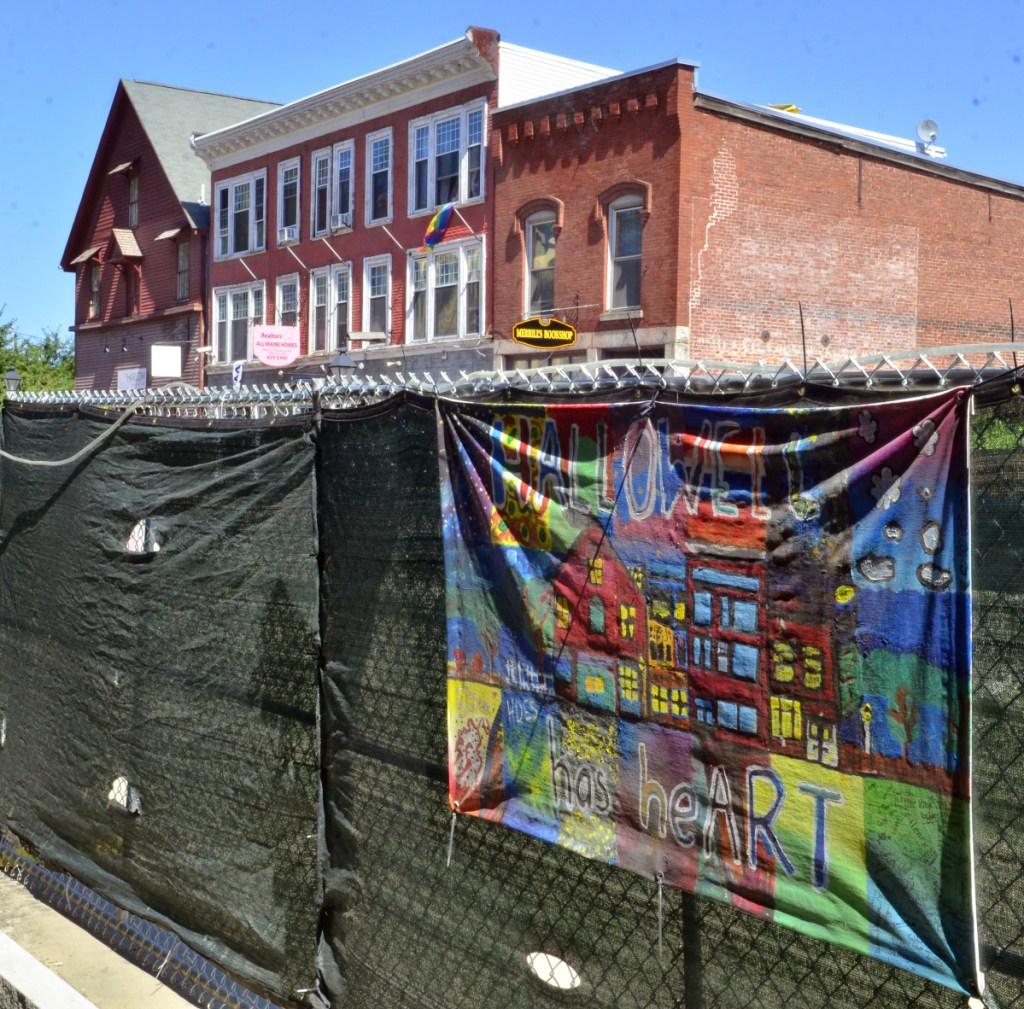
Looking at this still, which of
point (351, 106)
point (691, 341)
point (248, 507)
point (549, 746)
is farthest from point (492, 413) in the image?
point (351, 106)

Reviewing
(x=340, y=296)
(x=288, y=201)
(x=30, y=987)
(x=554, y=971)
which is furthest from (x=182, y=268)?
(x=554, y=971)

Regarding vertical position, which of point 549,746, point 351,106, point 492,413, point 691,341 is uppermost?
point 351,106

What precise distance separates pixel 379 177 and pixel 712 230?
10.0 meters

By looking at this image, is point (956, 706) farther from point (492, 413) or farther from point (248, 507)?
point (248, 507)

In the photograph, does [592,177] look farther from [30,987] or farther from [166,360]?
[30,987]

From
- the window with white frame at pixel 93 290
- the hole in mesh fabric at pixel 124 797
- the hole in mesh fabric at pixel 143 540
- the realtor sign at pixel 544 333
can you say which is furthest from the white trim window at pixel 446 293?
the hole in mesh fabric at pixel 124 797

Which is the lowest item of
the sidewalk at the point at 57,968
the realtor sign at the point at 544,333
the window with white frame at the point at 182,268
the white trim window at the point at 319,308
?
the sidewalk at the point at 57,968

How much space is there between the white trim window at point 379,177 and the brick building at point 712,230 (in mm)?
4301

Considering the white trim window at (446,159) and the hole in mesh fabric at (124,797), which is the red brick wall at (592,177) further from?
the hole in mesh fabric at (124,797)

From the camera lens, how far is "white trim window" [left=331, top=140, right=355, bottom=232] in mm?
32312

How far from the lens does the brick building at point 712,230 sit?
24672 millimetres

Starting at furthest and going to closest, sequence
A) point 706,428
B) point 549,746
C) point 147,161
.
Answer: point 147,161, point 549,746, point 706,428

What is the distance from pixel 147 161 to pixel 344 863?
41791 mm

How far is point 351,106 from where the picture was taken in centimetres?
3181
